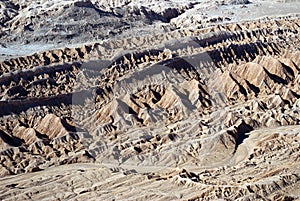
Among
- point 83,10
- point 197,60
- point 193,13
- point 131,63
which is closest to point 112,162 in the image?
point 131,63

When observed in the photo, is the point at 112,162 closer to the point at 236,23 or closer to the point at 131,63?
the point at 131,63

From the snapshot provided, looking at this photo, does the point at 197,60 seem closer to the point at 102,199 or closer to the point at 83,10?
the point at 83,10

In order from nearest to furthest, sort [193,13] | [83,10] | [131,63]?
[131,63], [83,10], [193,13]

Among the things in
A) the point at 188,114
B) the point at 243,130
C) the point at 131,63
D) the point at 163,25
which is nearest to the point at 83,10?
the point at 163,25

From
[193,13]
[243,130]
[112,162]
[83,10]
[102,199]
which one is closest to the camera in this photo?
[102,199]

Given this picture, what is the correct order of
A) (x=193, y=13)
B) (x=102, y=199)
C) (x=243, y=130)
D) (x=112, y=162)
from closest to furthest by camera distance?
(x=102, y=199) → (x=112, y=162) → (x=243, y=130) → (x=193, y=13)

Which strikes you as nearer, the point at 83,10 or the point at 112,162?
the point at 112,162
